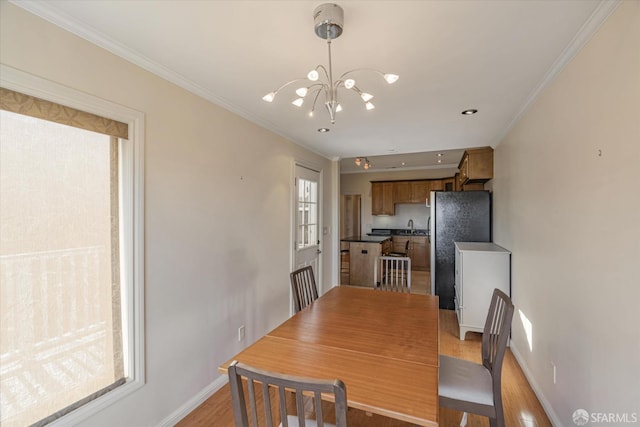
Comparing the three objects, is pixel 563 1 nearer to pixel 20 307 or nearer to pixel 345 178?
pixel 20 307

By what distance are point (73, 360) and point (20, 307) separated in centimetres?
38

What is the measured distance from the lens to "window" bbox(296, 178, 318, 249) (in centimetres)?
381

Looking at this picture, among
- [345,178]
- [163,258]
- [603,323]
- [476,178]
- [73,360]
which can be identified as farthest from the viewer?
[345,178]

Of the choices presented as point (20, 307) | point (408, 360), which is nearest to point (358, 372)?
point (408, 360)

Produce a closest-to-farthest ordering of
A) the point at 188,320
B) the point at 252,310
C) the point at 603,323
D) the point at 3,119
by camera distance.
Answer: the point at 3,119 → the point at 603,323 → the point at 188,320 → the point at 252,310

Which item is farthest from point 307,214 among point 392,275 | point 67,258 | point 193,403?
point 67,258

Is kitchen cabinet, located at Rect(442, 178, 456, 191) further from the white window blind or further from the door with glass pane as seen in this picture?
the white window blind

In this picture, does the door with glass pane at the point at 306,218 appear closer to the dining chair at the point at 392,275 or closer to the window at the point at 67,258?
the dining chair at the point at 392,275

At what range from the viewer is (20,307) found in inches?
50.1

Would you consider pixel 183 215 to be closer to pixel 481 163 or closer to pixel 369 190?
pixel 481 163

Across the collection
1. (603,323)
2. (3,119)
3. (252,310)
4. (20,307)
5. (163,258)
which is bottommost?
(252,310)

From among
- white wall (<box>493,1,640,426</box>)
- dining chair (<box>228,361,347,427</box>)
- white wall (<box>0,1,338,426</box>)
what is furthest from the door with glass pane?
dining chair (<box>228,361,347,427</box>)

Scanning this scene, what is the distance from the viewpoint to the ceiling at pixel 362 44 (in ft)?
4.23

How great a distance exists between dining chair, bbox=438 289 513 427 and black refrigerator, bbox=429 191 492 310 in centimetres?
254
